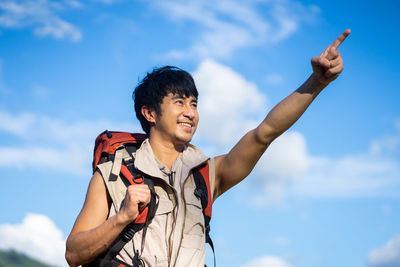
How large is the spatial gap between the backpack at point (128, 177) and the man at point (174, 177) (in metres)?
0.07

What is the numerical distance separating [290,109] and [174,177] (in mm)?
1402

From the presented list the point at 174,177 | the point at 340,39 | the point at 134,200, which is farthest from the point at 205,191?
the point at 340,39

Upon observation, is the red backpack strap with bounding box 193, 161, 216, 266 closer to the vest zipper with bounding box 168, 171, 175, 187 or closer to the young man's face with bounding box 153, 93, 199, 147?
the vest zipper with bounding box 168, 171, 175, 187

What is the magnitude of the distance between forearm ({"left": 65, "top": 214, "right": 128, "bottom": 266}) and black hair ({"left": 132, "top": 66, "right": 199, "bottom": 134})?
5.04ft

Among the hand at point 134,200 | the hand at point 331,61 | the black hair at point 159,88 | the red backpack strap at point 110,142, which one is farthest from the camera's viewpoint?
the black hair at point 159,88

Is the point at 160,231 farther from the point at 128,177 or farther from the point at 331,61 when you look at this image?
the point at 331,61

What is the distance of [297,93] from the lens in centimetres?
457

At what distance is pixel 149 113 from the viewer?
559 cm

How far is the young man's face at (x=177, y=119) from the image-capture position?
5168 millimetres

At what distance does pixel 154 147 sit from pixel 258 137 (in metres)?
1.24

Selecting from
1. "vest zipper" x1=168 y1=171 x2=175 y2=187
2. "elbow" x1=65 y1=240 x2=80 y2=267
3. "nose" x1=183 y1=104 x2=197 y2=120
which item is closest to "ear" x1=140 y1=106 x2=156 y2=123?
"nose" x1=183 y1=104 x2=197 y2=120

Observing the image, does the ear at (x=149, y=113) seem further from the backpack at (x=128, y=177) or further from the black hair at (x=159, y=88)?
the backpack at (x=128, y=177)

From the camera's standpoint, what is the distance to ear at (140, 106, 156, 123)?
5516 millimetres

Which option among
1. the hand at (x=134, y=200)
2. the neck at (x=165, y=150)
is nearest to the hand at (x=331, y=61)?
the neck at (x=165, y=150)
